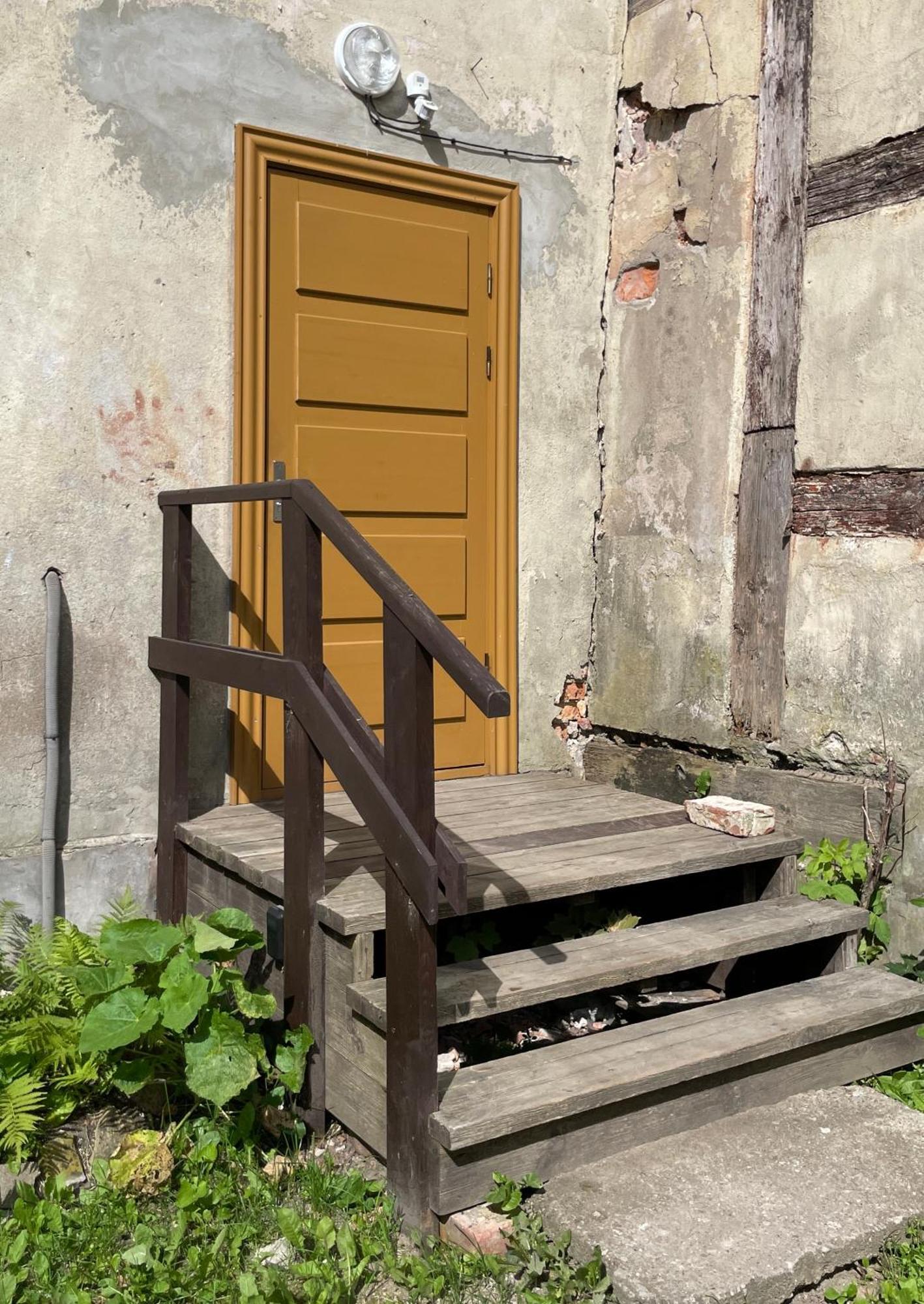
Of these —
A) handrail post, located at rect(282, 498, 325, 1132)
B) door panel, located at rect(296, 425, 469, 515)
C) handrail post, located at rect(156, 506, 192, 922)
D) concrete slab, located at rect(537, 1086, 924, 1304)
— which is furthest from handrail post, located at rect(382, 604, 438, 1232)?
door panel, located at rect(296, 425, 469, 515)

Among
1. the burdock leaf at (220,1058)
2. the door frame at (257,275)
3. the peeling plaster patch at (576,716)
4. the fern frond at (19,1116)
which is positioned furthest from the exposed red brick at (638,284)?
the fern frond at (19,1116)

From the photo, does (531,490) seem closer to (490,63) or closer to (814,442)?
(814,442)

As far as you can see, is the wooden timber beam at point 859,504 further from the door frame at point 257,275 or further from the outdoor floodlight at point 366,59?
the outdoor floodlight at point 366,59

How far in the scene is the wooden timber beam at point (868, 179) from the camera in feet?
12.1

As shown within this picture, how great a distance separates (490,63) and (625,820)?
2956 mm

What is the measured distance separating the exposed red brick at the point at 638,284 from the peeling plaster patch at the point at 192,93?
1.04m

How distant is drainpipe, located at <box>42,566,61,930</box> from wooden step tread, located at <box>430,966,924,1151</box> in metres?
1.66

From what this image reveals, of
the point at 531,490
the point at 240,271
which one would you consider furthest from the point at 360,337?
the point at 531,490

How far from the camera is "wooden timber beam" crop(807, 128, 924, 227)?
370cm

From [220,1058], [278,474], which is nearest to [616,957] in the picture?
[220,1058]

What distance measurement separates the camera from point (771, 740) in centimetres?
423

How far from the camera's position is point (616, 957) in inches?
127

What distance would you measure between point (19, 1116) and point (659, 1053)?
5.18ft

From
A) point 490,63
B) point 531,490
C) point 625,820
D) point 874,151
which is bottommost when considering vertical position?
point 625,820
